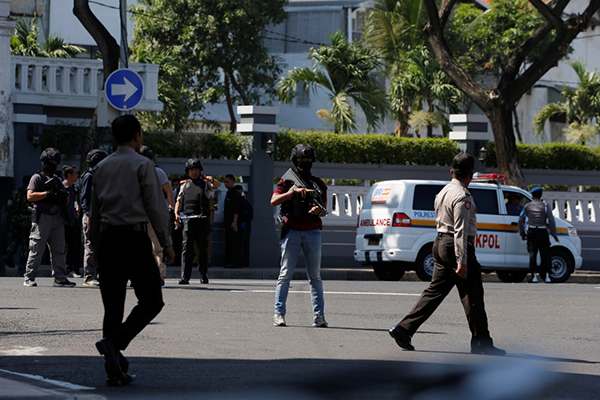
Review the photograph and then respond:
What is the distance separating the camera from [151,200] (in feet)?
22.9

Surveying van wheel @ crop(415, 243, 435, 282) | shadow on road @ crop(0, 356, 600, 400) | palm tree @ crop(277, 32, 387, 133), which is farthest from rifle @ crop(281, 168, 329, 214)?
palm tree @ crop(277, 32, 387, 133)

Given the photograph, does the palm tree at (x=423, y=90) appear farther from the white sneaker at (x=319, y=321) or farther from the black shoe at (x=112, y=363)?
the black shoe at (x=112, y=363)

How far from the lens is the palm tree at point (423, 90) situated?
31500mm

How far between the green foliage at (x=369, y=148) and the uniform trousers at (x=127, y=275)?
50.9 ft

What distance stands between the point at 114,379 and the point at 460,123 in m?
18.3

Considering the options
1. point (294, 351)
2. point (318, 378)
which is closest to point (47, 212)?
point (294, 351)

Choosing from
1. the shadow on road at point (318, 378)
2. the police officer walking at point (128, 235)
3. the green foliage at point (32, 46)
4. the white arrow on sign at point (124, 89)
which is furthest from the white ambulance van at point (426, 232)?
the police officer walking at point (128, 235)

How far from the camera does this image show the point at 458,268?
28.0 ft

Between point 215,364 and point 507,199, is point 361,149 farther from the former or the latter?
point 215,364

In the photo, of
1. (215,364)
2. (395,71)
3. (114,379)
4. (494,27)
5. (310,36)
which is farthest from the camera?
(310,36)

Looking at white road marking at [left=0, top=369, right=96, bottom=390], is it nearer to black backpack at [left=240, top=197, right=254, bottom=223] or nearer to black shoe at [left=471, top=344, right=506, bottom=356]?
black shoe at [left=471, top=344, right=506, bottom=356]

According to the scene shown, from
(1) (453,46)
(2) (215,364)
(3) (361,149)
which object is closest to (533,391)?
(2) (215,364)

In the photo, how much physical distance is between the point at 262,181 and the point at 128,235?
15.1 m

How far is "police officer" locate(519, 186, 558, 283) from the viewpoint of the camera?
1858 cm
